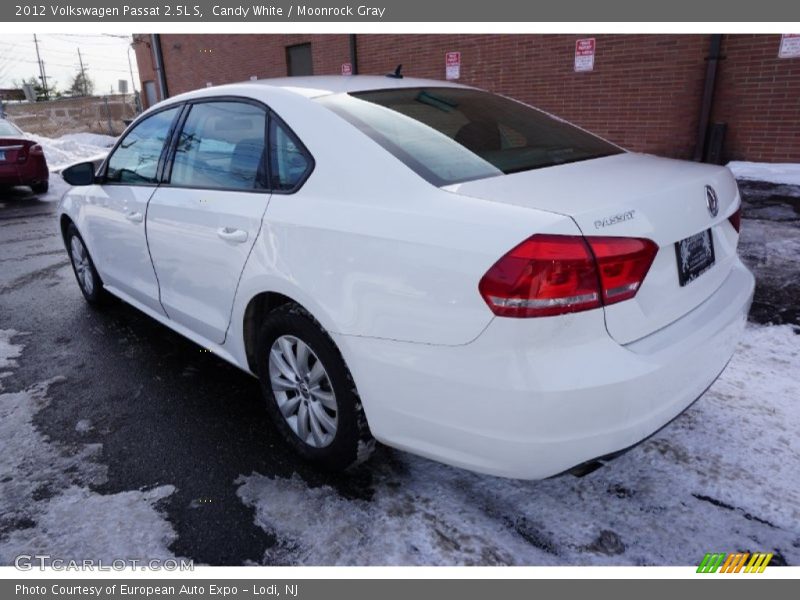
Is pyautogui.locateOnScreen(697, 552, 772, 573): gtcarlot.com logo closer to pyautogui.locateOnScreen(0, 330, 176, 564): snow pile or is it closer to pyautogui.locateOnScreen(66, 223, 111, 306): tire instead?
pyautogui.locateOnScreen(0, 330, 176, 564): snow pile

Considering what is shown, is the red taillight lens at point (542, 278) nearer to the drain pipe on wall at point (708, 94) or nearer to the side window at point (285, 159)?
the side window at point (285, 159)

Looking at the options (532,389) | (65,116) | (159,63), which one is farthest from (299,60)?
(65,116)

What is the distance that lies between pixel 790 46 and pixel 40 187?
1246 cm

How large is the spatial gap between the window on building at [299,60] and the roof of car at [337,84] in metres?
12.2

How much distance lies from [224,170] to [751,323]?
337 cm

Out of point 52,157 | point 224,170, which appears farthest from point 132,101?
point 224,170

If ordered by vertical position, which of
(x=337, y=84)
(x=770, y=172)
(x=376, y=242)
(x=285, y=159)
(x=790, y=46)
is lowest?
(x=770, y=172)

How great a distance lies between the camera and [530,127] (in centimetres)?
290

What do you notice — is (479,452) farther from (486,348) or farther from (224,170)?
(224,170)

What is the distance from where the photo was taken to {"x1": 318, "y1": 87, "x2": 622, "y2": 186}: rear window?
2213mm

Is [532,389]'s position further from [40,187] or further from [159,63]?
[159,63]

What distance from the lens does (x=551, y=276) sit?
1728 mm

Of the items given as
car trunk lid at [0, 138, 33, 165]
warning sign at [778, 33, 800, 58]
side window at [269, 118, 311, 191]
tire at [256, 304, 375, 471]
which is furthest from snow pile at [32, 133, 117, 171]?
warning sign at [778, 33, 800, 58]

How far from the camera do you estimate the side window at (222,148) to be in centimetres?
270
